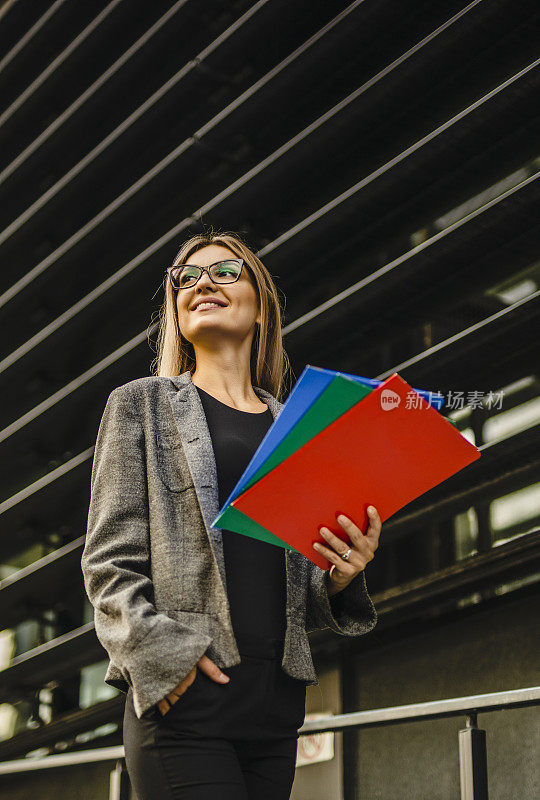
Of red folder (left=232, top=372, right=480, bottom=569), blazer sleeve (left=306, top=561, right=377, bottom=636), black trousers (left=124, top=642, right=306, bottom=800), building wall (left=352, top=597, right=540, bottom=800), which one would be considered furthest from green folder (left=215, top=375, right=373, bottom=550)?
building wall (left=352, top=597, right=540, bottom=800)

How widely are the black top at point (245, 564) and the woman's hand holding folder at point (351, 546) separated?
0.40 feet

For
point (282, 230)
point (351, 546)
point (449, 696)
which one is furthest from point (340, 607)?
point (282, 230)

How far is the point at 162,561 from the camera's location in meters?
1.66

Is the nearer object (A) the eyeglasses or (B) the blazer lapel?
(B) the blazer lapel

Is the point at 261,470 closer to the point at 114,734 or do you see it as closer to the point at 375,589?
the point at 375,589

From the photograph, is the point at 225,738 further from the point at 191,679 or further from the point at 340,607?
the point at 340,607

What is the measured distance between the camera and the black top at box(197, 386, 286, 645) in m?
1.67

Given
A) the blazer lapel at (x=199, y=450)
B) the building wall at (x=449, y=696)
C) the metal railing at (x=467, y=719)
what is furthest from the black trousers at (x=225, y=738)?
the building wall at (x=449, y=696)

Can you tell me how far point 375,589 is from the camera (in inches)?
144

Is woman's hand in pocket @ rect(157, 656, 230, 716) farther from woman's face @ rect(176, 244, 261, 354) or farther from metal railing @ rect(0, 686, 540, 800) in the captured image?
woman's face @ rect(176, 244, 261, 354)

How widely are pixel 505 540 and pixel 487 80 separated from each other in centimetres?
164

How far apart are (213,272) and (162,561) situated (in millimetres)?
738

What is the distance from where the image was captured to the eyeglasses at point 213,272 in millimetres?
2127

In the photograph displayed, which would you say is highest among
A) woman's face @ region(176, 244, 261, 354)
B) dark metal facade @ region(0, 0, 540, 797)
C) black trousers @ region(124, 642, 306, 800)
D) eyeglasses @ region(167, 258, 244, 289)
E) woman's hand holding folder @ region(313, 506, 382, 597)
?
dark metal facade @ region(0, 0, 540, 797)
